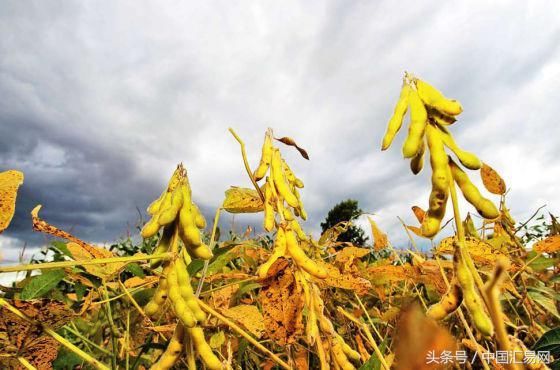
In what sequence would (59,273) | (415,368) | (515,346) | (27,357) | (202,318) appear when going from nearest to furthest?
1. (415,368)
2. (515,346)
3. (202,318)
4. (27,357)
5. (59,273)

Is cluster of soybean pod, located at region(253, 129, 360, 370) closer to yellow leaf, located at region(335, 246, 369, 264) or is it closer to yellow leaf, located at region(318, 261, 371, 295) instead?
yellow leaf, located at region(318, 261, 371, 295)

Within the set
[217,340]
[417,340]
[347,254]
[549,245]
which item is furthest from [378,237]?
[417,340]

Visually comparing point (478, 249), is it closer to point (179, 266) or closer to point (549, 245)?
point (549, 245)

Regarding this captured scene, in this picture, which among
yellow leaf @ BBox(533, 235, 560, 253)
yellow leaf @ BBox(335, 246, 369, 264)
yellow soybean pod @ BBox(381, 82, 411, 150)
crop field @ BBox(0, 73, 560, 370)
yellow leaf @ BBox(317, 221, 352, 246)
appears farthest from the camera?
yellow leaf @ BBox(317, 221, 352, 246)

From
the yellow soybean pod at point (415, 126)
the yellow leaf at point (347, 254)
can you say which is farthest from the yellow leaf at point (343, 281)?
the yellow soybean pod at point (415, 126)

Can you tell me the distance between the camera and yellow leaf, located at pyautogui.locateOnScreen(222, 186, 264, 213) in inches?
41.4

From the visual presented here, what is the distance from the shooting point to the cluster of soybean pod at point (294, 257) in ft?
2.58

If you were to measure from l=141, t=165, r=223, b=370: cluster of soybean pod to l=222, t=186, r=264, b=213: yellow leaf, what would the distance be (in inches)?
12.5

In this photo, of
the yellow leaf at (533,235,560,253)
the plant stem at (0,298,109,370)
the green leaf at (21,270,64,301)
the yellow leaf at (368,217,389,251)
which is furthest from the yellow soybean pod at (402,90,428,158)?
the yellow leaf at (368,217,389,251)

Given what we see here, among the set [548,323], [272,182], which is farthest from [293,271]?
[548,323]

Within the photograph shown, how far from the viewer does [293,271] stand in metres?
0.84

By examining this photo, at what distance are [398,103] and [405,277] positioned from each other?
0.82 m

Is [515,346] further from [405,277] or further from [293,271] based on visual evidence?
[405,277]

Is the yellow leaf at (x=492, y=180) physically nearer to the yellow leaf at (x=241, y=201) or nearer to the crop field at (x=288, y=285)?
the crop field at (x=288, y=285)
